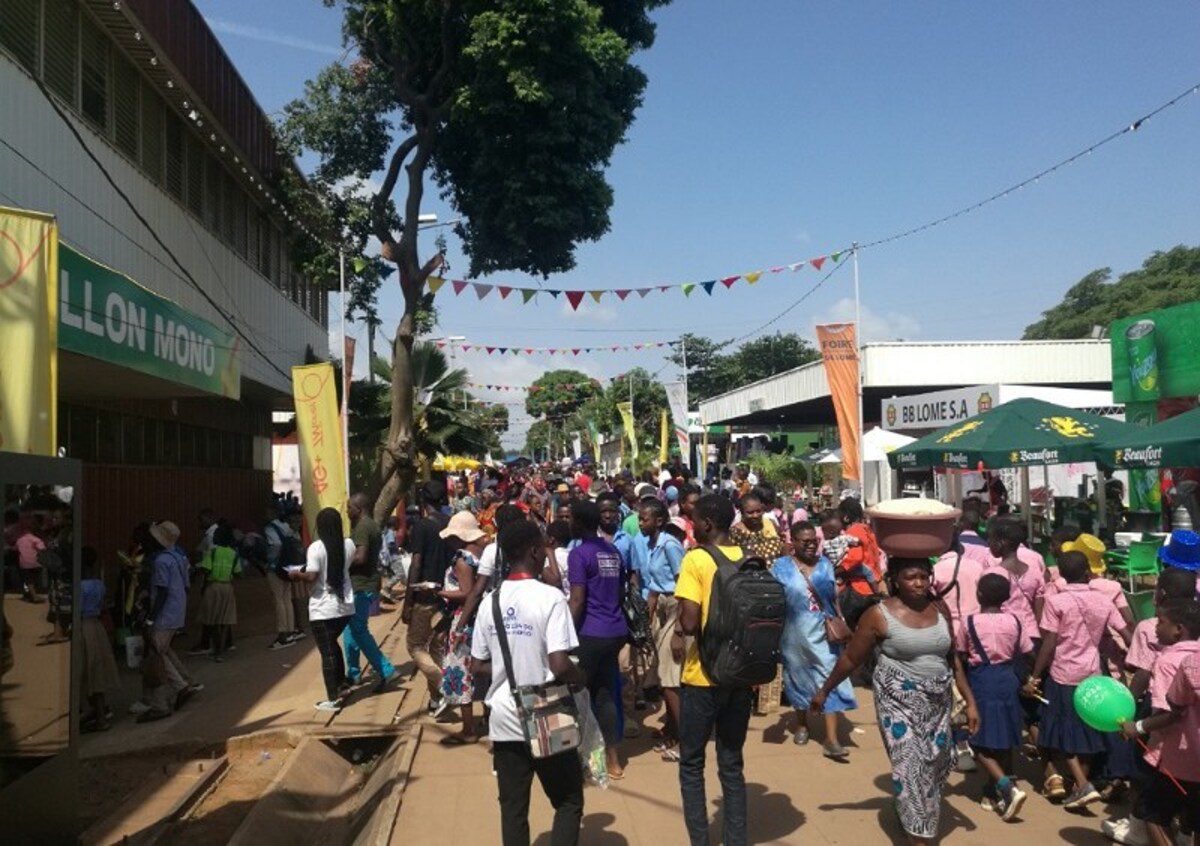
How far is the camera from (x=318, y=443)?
10.8m

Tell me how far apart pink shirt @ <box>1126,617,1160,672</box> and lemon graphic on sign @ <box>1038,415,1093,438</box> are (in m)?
5.66

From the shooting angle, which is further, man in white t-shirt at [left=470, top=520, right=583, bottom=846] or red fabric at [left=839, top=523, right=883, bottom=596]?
red fabric at [left=839, top=523, right=883, bottom=596]

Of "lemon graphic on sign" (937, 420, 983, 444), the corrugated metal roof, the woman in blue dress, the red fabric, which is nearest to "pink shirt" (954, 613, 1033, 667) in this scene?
the woman in blue dress

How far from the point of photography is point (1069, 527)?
22.8ft

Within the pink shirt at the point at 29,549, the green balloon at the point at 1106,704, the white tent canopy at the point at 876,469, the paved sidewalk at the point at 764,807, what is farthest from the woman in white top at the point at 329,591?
the white tent canopy at the point at 876,469

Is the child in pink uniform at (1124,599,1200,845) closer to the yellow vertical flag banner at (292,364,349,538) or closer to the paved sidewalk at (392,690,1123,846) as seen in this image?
the paved sidewalk at (392,690,1123,846)

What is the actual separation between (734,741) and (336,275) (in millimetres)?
15415

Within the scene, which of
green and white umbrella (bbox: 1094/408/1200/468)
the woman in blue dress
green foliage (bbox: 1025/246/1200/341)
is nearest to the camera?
the woman in blue dress

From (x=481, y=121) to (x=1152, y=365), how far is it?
37.2 ft

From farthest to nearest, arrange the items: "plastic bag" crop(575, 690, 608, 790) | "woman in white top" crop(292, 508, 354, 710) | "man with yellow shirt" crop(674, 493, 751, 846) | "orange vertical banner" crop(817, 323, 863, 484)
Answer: "orange vertical banner" crop(817, 323, 863, 484)
"woman in white top" crop(292, 508, 354, 710)
"plastic bag" crop(575, 690, 608, 790)
"man with yellow shirt" crop(674, 493, 751, 846)

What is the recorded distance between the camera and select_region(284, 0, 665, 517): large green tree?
14.8m

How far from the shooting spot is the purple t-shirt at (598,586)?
5.93 m

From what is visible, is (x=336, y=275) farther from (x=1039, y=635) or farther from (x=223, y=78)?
(x=1039, y=635)

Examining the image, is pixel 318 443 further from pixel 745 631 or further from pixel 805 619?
pixel 745 631
